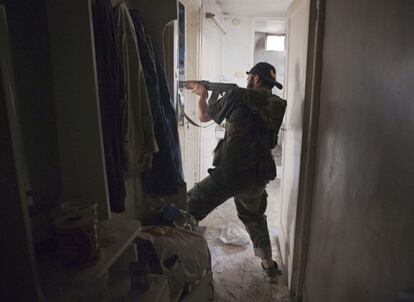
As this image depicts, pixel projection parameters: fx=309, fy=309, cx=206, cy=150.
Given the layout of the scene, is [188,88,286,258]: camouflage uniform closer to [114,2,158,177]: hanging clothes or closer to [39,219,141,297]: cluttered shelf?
[114,2,158,177]: hanging clothes

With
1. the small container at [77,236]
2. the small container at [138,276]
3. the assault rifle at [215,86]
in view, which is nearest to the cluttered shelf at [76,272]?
the small container at [77,236]

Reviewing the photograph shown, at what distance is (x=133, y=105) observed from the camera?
1.10 metres

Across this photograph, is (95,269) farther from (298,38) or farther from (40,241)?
(298,38)

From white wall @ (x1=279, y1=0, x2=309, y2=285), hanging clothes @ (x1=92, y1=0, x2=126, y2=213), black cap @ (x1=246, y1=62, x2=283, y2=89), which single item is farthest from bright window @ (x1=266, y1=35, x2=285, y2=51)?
hanging clothes @ (x1=92, y1=0, x2=126, y2=213)

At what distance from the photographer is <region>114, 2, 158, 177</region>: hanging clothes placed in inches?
41.1

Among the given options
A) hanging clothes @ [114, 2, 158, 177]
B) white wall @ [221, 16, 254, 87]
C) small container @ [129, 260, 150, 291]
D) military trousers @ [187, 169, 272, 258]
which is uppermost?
white wall @ [221, 16, 254, 87]

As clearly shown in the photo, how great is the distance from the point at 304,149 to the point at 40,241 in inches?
48.8

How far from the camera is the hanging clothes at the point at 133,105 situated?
1044 mm

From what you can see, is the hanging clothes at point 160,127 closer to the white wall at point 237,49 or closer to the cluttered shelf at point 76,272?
the cluttered shelf at point 76,272

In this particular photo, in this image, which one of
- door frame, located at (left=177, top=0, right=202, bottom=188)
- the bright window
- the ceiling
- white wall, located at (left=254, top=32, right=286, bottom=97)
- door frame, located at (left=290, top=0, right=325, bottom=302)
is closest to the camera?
door frame, located at (left=290, top=0, right=325, bottom=302)

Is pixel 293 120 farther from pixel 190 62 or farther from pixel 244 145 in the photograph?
pixel 190 62

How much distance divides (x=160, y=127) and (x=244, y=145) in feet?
2.40

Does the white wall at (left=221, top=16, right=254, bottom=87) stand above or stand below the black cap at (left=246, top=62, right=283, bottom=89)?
above

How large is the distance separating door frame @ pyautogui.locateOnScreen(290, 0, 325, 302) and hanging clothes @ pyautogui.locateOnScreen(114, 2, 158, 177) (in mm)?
778
